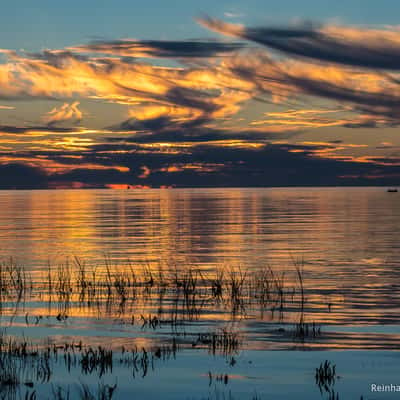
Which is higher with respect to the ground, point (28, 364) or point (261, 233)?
point (261, 233)

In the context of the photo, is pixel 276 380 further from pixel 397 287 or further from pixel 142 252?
pixel 142 252

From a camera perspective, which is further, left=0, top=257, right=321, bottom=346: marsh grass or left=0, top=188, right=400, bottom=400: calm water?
left=0, top=257, right=321, bottom=346: marsh grass

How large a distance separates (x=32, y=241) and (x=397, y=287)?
40927 millimetres

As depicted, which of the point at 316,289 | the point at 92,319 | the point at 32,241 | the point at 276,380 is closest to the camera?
the point at 276,380

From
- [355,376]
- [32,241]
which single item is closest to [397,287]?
[355,376]

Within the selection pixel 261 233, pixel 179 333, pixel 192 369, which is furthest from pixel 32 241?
pixel 192 369

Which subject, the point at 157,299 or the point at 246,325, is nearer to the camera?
the point at 246,325

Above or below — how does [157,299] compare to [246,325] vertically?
above

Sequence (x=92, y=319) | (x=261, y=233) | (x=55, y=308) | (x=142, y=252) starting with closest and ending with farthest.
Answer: (x=92, y=319) < (x=55, y=308) < (x=142, y=252) < (x=261, y=233)

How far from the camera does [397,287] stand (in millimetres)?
34500

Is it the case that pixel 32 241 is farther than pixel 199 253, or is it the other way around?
pixel 32 241

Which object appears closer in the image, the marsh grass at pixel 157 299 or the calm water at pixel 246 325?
the calm water at pixel 246 325

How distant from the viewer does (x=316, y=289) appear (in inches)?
1320

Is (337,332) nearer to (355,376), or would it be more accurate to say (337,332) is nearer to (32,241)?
(355,376)
